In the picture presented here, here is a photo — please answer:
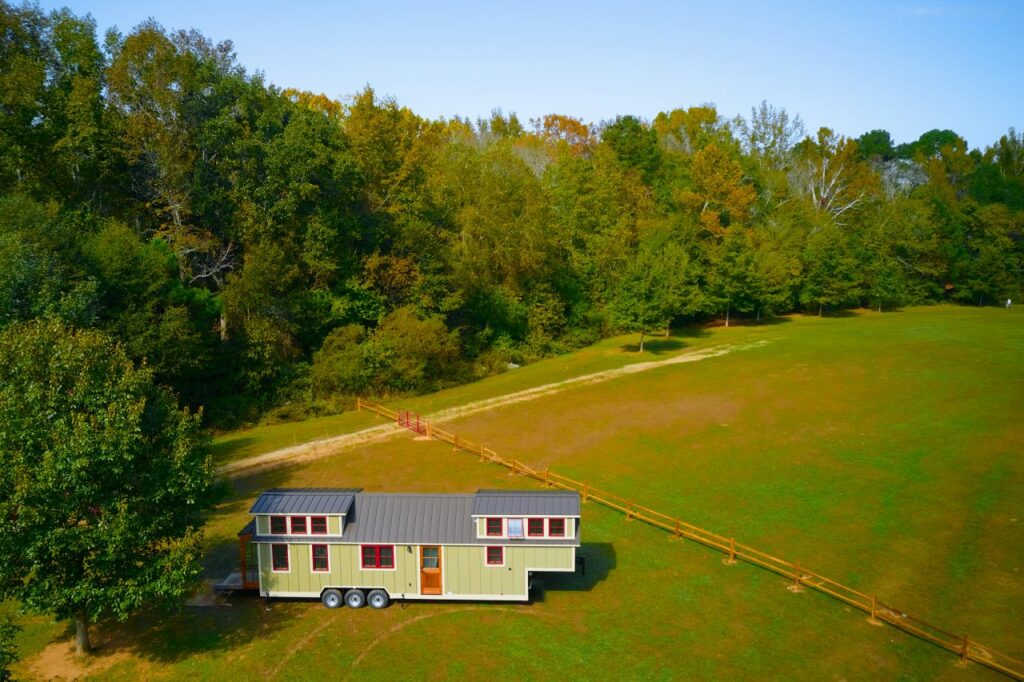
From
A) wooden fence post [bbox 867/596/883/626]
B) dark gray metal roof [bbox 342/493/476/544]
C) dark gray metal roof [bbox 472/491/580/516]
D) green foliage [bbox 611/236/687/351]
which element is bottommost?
wooden fence post [bbox 867/596/883/626]

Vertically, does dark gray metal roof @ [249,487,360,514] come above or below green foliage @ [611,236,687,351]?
below

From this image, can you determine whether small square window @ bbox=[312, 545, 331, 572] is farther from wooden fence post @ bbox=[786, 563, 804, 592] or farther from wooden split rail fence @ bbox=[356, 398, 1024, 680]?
wooden fence post @ bbox=[786, 563, 804, 592]

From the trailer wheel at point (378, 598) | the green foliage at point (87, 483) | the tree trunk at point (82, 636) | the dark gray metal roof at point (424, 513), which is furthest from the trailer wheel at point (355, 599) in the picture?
the tree trunk at point (82, 636)

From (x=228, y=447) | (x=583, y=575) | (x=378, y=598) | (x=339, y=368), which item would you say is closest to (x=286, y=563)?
(x=378, y=598)

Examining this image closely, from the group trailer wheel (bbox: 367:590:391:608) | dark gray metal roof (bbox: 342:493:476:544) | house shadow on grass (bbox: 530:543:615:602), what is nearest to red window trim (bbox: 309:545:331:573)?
dark gray metal roof (bbox: 342:493:476:544)

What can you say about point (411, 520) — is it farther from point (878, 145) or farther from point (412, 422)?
point (878, 145)

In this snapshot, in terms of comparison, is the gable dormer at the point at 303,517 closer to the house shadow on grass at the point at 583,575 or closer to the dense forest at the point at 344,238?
the house shadow on grass at the point at 583,575
